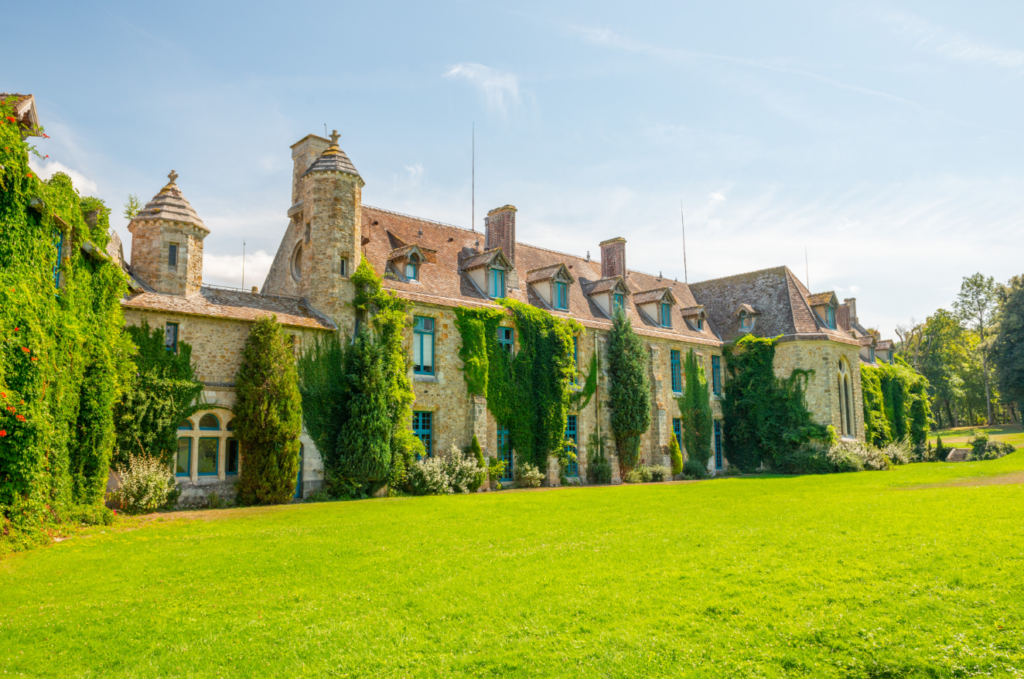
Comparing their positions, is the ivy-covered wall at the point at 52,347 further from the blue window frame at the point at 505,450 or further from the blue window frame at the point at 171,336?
the blue window frame at the point at 505,450

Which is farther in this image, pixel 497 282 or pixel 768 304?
pixel 768 304

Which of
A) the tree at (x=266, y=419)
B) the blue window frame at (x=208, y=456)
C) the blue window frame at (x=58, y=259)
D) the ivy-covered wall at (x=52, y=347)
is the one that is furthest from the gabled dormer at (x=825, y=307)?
the blue window frame at (x=58, y=259)

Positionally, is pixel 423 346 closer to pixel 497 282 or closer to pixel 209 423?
pixel 497 282

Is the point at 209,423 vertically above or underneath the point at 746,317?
underneath

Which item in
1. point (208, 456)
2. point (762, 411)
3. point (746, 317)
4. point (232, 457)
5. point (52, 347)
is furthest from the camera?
point (746, 317)

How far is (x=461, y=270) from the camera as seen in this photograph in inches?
1095

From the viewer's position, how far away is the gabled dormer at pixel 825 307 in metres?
35.8

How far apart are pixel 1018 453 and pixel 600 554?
3572cm

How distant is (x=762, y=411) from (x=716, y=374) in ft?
9.89

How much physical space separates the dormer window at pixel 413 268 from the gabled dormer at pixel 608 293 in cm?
1020

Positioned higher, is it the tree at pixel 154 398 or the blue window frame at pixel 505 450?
the tree at pixel 154 398

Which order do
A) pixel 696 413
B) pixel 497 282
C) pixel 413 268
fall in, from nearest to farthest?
pixel 413 268 → pixel 497 282 → pixel 696 413

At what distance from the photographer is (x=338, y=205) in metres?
23.2

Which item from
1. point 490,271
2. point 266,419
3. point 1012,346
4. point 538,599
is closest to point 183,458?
point 266,419
